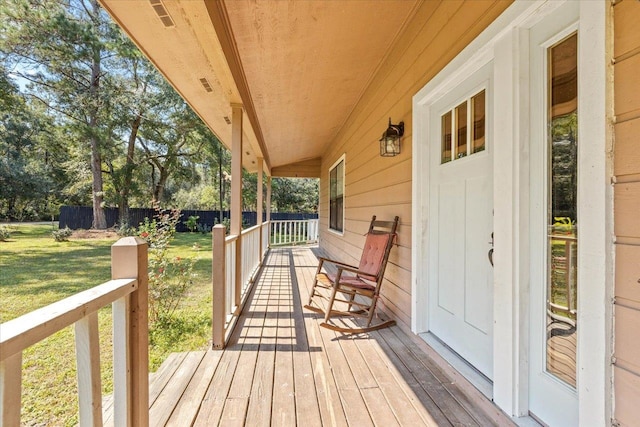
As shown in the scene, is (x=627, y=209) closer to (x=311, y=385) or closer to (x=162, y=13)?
(x=311, y=385)

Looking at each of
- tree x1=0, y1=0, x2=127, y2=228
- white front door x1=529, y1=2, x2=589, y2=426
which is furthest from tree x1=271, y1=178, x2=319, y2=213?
white front door x1=529, y1=2, x2=589, y2=426

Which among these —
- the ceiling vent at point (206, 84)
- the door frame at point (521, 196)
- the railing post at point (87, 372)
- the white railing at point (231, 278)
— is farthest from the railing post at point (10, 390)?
the ceiling vent at point (206, 84)

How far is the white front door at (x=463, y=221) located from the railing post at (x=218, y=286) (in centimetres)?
163

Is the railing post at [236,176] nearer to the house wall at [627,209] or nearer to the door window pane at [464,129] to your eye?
the door window pane at [464,129]

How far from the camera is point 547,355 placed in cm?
142

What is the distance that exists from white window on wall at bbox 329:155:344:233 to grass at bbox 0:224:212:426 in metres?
2.65

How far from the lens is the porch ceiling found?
1.85 m

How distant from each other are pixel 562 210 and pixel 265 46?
241 centimetres

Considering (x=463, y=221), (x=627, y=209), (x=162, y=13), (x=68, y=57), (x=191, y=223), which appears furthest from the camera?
(x=191, y=223)

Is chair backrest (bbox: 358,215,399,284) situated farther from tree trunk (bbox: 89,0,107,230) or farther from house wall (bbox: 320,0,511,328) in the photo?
tree trunk (bbox: 89,0,107,230)

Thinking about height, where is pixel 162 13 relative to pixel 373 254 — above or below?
above

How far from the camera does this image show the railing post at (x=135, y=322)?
1.08 m

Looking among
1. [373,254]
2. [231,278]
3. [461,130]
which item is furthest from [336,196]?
[461,130]

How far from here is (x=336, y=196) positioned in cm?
655
